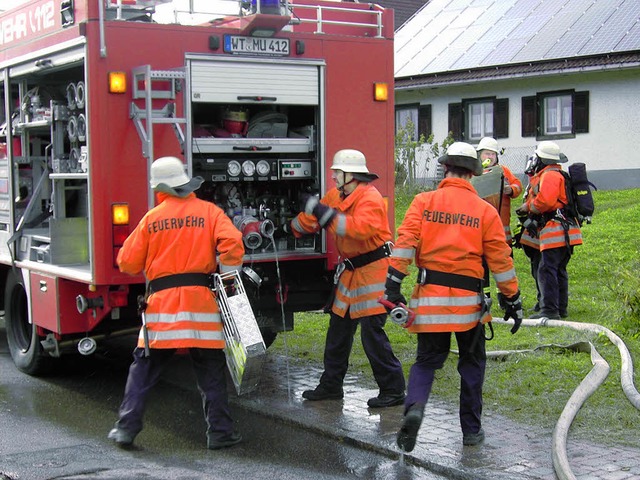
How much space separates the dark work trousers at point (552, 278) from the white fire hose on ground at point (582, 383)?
0.47 metres

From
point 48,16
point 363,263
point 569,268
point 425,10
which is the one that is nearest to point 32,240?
point 48,16

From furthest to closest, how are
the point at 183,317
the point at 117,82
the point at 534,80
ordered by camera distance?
the point at 534,80, the point at 117,82, the point at 183,317

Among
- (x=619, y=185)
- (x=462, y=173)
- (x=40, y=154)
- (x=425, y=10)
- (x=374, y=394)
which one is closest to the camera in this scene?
(x=462, y=173)

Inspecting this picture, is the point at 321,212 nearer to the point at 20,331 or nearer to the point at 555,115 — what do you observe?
the point at 20,331

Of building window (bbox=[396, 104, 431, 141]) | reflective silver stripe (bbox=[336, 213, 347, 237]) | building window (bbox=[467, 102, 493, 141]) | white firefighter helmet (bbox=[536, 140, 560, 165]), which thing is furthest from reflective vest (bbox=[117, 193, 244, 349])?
building window (bbox=[396, 104, 431, 141])

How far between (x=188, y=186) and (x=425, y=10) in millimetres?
26130

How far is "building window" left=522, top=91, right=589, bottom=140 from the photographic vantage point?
76.8 ft

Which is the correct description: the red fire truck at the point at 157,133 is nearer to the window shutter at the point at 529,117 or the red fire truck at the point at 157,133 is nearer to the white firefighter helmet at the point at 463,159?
the white firefighter helmet at the point at 463,159

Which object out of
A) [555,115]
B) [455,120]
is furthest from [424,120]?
[555,115]

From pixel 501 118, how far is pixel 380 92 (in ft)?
59.6

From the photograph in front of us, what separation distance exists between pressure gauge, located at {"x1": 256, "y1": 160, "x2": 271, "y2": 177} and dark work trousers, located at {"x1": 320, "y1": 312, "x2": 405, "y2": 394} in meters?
1.22

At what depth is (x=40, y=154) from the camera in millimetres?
8445

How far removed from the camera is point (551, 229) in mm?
9547

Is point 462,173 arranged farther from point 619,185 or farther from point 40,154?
point 619,185
